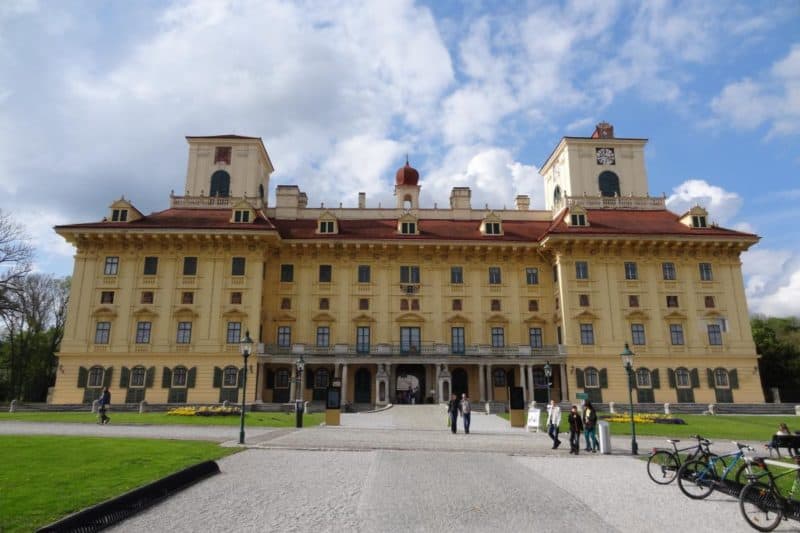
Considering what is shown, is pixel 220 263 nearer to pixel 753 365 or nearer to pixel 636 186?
pixel 636 186

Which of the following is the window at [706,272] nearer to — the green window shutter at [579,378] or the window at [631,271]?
the window at [631,271]

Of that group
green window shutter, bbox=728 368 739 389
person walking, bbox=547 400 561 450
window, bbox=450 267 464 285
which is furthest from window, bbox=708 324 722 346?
person walking, bbox=547 400 561 450

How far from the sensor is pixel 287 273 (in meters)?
45.8

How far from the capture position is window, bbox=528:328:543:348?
45.2m

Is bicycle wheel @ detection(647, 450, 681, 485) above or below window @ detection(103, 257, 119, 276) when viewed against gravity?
below

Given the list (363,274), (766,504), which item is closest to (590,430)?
(766,504)

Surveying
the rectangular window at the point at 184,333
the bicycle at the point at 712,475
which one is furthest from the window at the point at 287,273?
the bicycle at the point at 712,475

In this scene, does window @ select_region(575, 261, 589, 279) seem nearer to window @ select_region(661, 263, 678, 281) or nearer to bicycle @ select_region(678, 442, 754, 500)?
window @ select_region(661, 263, 678, 281)

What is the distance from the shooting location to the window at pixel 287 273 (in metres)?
45.7

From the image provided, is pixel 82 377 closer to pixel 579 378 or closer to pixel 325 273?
pixel 325 273

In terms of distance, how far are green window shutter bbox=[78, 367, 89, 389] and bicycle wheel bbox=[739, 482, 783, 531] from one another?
42.9 meters

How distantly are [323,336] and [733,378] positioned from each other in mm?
31912

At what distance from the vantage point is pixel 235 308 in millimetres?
42875

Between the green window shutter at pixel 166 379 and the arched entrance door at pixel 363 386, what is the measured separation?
14.1 meters
